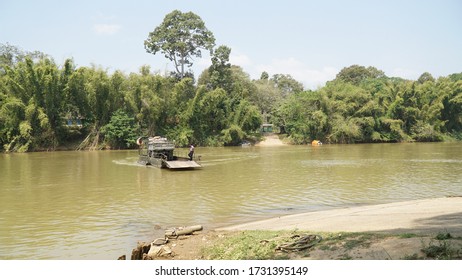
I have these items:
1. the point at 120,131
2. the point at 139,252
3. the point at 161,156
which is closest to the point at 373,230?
the point at 139,252

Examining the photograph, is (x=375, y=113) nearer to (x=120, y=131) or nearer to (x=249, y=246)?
(x=120, y=131)

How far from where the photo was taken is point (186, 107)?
157ft

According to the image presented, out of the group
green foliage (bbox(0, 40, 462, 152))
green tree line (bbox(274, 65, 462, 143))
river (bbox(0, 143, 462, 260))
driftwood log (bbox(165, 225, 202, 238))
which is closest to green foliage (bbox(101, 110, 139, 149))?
green foliage (bbox(0, 40, 462, 152))

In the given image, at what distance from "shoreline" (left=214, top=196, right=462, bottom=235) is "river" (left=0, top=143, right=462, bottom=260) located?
1.49 metres

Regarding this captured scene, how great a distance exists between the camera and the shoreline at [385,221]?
297 inches

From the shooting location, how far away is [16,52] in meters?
51.9

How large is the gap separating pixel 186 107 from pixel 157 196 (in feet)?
111

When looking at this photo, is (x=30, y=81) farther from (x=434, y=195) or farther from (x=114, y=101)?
(x=434, y=195)

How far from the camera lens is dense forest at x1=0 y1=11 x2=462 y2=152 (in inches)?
1593

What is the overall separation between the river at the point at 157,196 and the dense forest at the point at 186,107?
751 inches

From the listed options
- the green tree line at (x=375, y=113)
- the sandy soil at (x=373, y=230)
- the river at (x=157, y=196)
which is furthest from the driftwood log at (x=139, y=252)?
the green tree line at (x=375, y=113)

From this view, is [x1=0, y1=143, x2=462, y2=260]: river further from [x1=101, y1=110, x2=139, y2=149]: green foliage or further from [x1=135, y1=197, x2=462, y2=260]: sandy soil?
[x1=101, y1=110, x2=139, y2=149]: green foliage

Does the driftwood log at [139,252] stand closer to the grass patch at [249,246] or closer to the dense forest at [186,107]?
the grass patch at [249,246]
